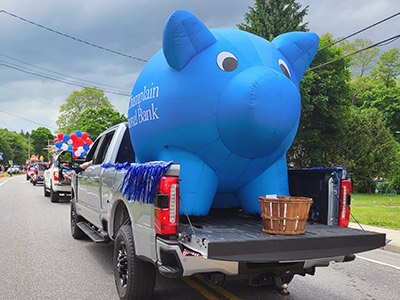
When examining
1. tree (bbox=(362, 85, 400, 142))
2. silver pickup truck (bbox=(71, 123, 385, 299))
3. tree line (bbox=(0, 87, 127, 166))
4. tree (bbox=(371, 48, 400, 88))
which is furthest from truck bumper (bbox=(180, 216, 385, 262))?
tree (bbox=(371, 48, 400, 88))

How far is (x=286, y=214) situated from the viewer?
3.38m

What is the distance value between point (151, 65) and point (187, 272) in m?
2.76

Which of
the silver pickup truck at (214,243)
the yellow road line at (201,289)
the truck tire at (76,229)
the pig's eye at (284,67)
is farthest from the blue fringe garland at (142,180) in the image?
the truck tire at (76,229)

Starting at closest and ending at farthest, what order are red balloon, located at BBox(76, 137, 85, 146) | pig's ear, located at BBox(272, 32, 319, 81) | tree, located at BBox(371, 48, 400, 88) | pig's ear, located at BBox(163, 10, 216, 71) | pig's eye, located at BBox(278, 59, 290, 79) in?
pig's ear, located at BBox(163, 10, 216, 71) → pig's eye, located at BBox(278, 59, 290, 79) → pig's ear, located at BBox(272, 32, 319, 81) → red balloon, located at BBox(76, 137, 85, 146) → tree, located at BBox(371, 48, 400, 88)

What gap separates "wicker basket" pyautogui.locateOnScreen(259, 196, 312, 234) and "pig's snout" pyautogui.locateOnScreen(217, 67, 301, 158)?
2.80 ft

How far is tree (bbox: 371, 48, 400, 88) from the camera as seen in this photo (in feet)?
162

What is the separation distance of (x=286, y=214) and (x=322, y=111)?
23.7 meters

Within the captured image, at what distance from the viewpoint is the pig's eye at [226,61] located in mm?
4125

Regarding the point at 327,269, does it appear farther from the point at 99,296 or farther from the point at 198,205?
the point at 99,296

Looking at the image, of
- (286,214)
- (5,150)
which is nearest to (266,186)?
(286,214)

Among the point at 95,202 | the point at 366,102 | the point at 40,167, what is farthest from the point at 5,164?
the point at 95,202

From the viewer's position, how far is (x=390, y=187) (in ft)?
111

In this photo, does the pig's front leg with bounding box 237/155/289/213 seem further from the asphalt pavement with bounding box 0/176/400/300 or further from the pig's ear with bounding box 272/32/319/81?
the pig's ear with bounding box 272/32/319/81

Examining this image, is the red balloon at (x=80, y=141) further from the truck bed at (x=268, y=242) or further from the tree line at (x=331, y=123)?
the tree line at (x=331, y=123)
